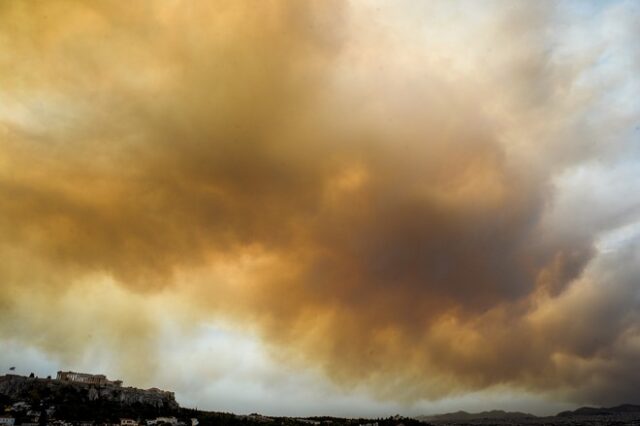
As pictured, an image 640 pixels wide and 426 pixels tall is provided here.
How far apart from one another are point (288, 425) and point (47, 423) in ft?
334

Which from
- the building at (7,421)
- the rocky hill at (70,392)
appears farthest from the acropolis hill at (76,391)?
the building at (7,421)

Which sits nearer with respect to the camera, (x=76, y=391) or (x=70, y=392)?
(x=70, y=392)

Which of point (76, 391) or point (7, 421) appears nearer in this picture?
point (7, 421)

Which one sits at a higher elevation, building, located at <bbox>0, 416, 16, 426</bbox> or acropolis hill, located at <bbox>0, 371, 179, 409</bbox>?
acropolis hill, located at <bbox>0, 371, 179, 409</bbox>

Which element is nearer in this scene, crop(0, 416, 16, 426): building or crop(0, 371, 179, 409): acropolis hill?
crop(0, 416, 16, 426): building

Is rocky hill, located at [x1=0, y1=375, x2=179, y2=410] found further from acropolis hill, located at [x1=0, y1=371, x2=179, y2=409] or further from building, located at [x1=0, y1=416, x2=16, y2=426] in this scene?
building, located at [x1=0, y1=416, x2=16, y2=426]

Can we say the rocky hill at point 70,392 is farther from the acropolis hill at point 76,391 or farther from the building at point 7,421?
the building at point 7,421

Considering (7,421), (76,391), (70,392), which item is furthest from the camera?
(76,391)

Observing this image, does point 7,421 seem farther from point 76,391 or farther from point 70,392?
point 76,391

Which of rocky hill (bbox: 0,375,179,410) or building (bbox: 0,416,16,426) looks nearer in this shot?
building (bbox: 0,416,16,426)

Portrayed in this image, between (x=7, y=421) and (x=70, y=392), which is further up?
(x=70, y=392)

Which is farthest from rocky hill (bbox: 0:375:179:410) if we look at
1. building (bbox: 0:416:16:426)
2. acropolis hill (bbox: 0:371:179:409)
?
building (bbox: 0:416:16:426)

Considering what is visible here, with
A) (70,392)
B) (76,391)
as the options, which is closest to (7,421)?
(70,392)

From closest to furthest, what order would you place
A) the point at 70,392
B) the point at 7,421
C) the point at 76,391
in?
the point at 7,421, the point at 70,392, the point at 76,391
